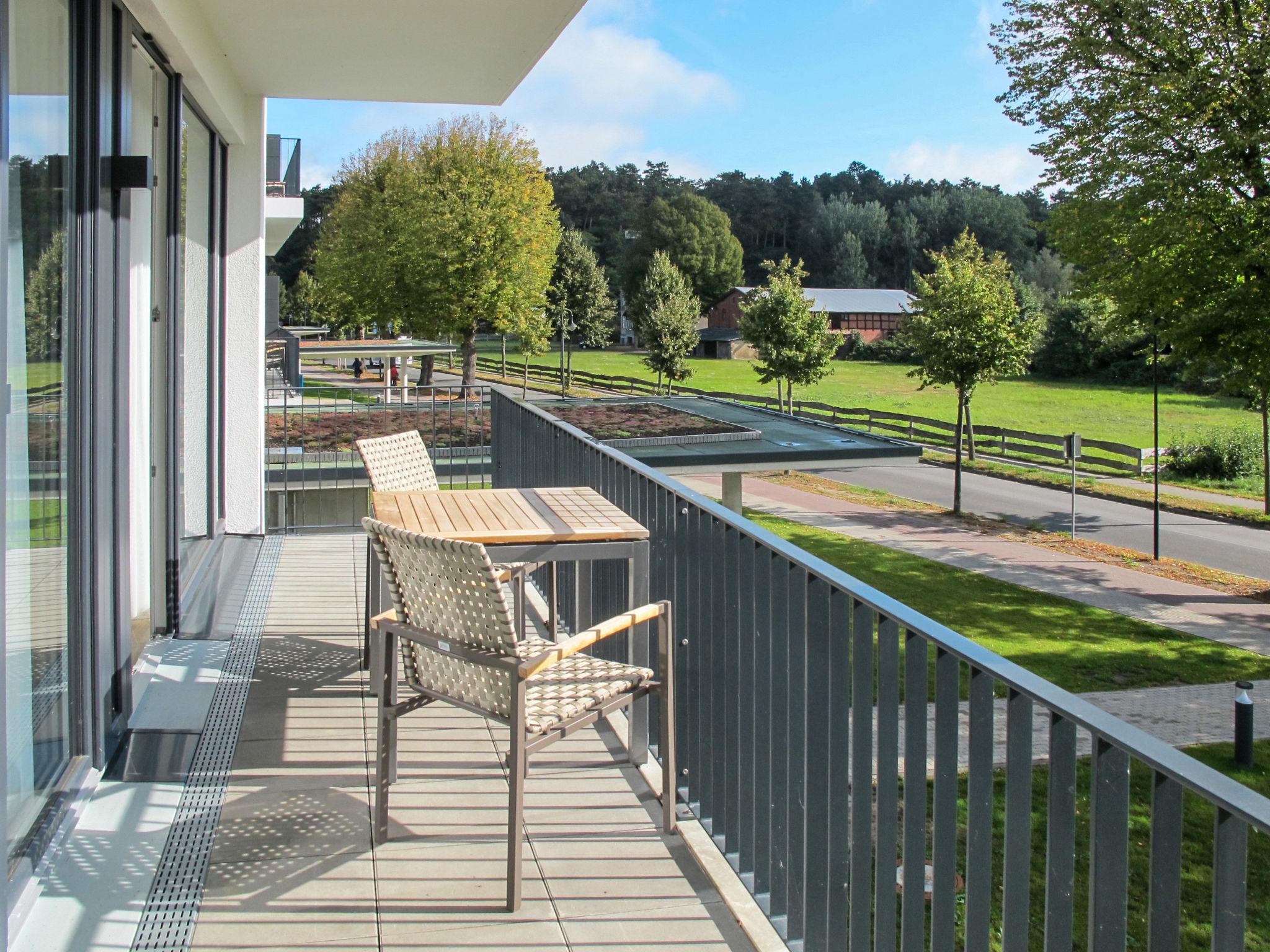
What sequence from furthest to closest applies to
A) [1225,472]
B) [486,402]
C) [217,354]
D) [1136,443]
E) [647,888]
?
[1136,443]
[1225,472]
[486,402]
[217,354]
[647,888]

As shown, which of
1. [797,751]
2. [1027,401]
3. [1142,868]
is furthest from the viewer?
[1027,401]

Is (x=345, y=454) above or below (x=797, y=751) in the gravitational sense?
above

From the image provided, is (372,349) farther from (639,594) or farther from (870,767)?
(870,767)

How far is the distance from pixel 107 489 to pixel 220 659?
1.59 meters

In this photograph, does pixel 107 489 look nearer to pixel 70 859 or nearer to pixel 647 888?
pixel 70 859

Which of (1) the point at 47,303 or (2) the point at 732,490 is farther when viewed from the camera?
(2) the point at 732,490

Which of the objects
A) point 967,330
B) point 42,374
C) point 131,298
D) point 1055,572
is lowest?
point 1055,572

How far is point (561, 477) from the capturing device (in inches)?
A: 231

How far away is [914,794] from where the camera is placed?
7.01ft

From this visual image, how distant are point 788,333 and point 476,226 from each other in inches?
473

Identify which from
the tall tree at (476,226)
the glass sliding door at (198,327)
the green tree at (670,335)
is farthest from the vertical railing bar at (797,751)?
the green tree at (670,335)

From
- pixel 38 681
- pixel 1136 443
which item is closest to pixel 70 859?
pixel 38 681

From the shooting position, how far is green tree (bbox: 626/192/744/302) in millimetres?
101062

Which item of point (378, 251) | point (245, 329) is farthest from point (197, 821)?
point (378, 251)
